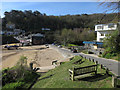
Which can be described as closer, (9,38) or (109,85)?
(109,85)

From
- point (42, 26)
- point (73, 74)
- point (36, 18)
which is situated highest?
point (36, 18)

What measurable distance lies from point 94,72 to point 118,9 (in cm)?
488

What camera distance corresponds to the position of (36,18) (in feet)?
384

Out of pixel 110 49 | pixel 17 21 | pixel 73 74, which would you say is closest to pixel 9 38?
pixel 17 21

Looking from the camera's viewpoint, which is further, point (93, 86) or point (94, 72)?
point (94, 72)

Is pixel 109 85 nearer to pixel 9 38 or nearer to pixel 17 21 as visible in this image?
pixel 9 38

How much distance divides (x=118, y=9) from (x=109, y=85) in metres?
4.74

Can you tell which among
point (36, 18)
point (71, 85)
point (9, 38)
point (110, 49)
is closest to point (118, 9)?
point (71, 85)

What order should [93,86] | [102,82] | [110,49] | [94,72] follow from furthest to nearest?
[110,49] → [94,72] → [102,82] → [93,86]

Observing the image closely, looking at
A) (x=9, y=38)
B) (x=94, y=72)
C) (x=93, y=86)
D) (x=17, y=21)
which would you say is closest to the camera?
(x=93, y=86)

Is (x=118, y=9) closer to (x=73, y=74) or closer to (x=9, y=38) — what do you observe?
(x=73, y=74)

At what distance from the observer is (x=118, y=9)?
20.5ft

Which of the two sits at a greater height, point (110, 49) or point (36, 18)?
point (36, 18)

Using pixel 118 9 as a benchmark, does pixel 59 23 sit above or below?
above
